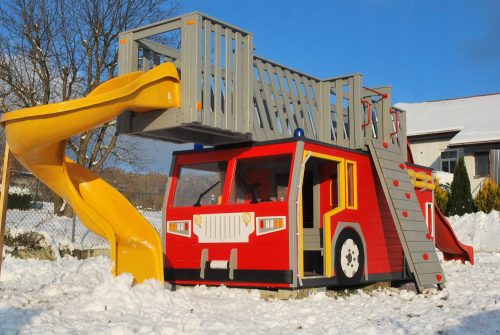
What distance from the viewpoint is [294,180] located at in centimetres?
1001

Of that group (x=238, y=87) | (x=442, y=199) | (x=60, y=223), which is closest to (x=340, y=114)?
(x=238, y=87)

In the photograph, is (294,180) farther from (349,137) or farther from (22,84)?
(22,84)

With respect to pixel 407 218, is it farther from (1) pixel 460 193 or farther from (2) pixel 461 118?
(2) pixel 461 118

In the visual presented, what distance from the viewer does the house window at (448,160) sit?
33844mm

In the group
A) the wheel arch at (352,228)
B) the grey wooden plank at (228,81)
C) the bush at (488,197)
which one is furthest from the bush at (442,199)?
the grey wooden plank at (228,81)

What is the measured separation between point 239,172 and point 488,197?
20112mm

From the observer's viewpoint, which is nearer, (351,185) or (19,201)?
(351,185)

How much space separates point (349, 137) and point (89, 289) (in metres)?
5.58

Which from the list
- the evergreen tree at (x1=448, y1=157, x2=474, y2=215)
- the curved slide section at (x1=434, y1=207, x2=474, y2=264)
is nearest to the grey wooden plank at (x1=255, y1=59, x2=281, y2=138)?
the curved slide section at (x1=434, y1=207, x2=474, y2=264)

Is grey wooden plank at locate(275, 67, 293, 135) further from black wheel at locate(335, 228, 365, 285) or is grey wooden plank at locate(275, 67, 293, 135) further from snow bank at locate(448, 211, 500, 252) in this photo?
snow bank at locate(448, 211, 500, 252)

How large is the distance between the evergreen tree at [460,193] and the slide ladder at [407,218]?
17.6 metres

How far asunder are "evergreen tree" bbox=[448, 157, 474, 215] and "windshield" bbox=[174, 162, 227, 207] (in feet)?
65.1

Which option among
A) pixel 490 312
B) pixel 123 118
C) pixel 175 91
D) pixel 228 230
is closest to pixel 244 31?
pixel 175 91

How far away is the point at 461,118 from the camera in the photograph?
118 ft
